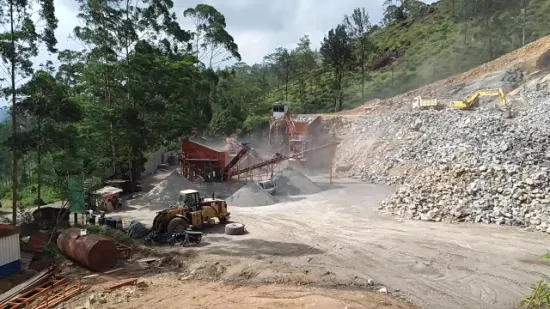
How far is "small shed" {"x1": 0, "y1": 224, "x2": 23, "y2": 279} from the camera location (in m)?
14.7

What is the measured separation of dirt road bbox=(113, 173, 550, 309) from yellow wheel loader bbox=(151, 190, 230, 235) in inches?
32.5

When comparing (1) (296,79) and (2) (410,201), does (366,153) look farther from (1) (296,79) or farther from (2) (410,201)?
(1) (296,79)

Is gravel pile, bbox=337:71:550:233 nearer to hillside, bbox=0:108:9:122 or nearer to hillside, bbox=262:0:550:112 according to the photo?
hillside, bbox=0:108:9:122

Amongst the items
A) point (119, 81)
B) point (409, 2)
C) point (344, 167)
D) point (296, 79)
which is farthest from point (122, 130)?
point (409, 2)

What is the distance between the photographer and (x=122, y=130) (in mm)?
28766

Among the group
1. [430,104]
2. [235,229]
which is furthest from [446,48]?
[235,229]

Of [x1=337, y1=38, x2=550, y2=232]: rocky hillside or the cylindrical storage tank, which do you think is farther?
[x1=337, y1=38, x2=550, y2=232]: rocky hillside

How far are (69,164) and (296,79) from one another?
6147cm

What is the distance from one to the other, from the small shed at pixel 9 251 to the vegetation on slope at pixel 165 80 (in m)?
3.82

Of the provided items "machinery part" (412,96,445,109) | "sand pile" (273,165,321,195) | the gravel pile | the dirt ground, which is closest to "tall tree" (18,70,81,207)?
the dirt ground

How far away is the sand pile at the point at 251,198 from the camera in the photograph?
25375 millimetres

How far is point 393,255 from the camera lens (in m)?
15.7

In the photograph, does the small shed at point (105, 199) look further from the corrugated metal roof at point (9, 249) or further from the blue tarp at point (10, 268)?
the corrugated metal roof at point (9, 249)

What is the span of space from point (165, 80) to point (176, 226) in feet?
47.8
